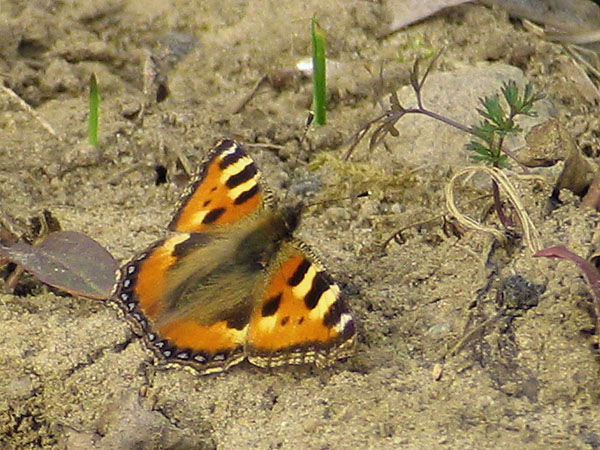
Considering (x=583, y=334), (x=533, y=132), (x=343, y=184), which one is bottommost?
(x=343, y=184)

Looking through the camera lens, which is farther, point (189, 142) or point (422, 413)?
point (189, 142)

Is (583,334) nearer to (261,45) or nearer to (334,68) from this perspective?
(334,68)

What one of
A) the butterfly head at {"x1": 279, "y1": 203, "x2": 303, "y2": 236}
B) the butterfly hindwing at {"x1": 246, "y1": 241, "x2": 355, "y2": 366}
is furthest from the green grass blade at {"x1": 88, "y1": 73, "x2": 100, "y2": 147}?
the butterfly hindwing at {"x1": 246, "y1": 241, "x2": 355, "y2": 366}

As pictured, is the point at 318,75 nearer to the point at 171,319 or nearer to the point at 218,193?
the point at 218,193

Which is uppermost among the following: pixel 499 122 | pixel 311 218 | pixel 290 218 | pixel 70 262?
pixel 499 122

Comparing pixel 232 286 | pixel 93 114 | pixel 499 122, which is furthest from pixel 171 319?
pixel 93 114

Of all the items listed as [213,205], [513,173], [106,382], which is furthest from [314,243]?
[106,382]

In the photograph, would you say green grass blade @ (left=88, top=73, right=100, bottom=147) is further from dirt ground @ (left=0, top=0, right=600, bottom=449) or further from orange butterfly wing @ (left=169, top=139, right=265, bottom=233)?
orange butterfly wing @ (left=169, top=139, right=265, bottom=233)
